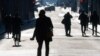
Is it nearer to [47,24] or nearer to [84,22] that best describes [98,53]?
[47,24]

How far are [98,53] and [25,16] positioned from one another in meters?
53.8

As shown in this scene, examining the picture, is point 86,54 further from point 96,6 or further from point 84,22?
point 96,6

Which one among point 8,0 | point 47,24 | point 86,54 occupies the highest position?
point 8,0

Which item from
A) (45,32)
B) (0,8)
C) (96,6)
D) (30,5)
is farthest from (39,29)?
(30,5)

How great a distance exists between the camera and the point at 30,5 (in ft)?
273

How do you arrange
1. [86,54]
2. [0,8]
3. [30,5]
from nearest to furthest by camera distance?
[86,54]
[0,8]
[30,5]

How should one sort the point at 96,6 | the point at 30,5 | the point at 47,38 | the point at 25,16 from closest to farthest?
the point at 47,38
the point at 96,6
the point at 25,16
the point at 30,5

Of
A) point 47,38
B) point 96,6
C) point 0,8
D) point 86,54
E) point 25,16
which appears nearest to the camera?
point 47,38

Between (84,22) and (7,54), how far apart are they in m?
14.3

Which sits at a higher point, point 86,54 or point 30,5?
point 30,5

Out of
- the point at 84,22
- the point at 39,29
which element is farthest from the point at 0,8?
the point at 39,29

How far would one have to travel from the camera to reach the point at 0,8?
57.4 m

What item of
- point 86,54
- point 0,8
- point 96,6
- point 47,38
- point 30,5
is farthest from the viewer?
point 30,5

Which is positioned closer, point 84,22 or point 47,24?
point 47,24
